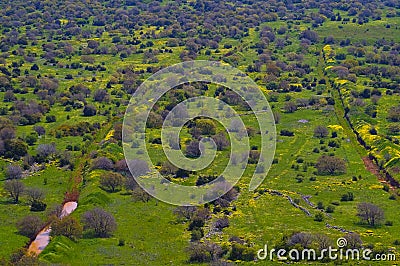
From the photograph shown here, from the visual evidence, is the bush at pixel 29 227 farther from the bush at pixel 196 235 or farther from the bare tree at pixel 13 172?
the bare tree at pixel 13 172

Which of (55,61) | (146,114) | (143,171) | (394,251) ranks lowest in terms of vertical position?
(394,251)

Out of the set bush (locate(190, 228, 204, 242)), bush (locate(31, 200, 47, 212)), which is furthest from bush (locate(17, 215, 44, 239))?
bush (locate(190, 228, 204, 242))

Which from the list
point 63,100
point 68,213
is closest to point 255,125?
point 63,100

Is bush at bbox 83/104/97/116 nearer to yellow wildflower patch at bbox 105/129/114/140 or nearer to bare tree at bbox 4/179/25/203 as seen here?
yellow wildflower patch at bbox 105/129/114/140

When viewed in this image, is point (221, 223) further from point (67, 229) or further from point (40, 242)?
point (40, 242)

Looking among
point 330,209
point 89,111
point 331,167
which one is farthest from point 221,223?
point 89,111

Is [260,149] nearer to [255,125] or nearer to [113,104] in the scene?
[255,125]

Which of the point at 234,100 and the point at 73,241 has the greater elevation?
the point at 234,100
